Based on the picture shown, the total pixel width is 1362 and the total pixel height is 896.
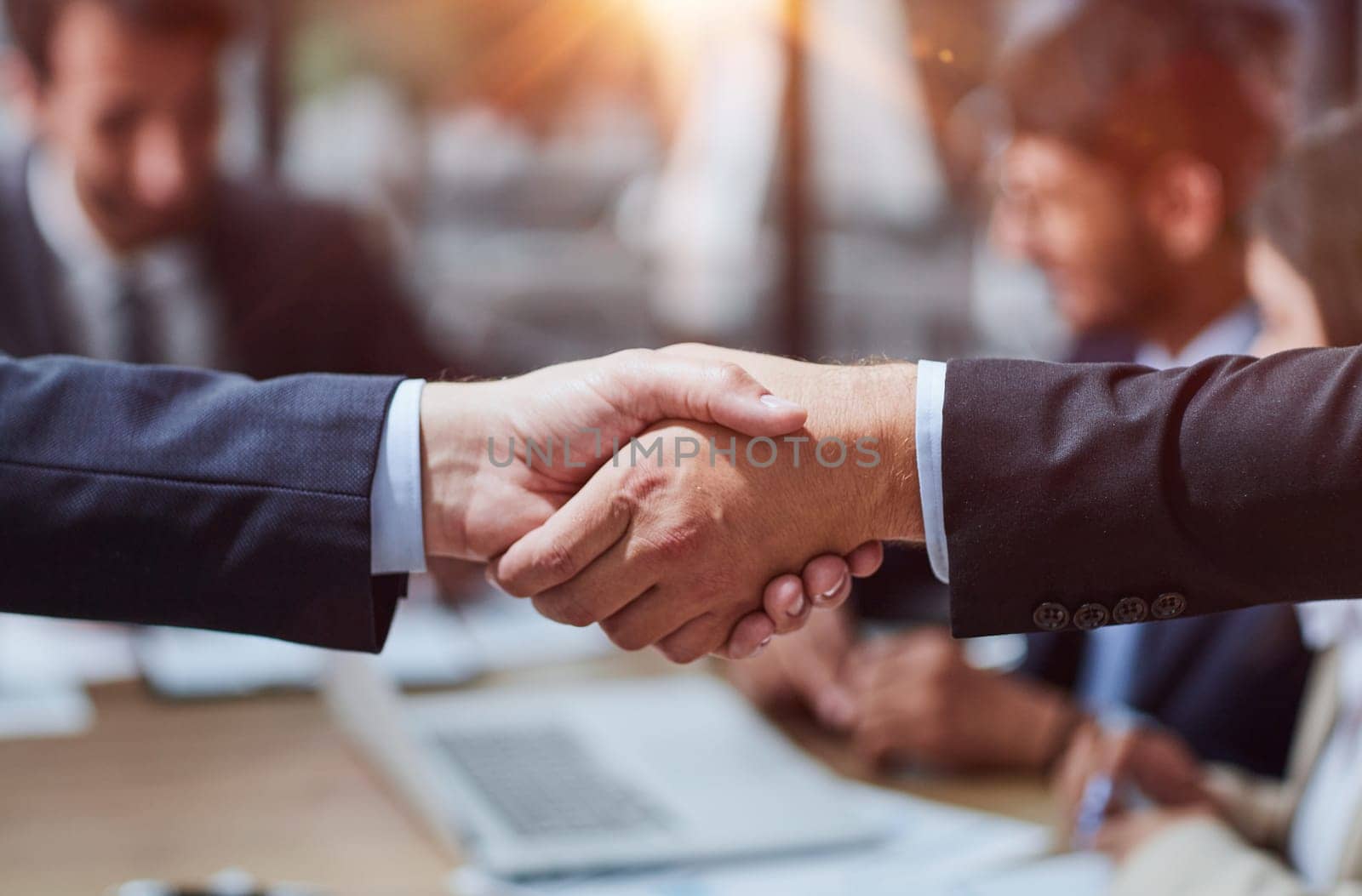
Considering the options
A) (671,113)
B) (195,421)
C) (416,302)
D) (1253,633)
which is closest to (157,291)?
(416,302)

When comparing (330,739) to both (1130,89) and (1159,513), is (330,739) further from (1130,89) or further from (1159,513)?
(1130,89)

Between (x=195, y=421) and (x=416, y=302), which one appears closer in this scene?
(x=195, y=421)

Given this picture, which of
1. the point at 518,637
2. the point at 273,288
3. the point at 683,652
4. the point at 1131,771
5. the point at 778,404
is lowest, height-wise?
the point at 518,637

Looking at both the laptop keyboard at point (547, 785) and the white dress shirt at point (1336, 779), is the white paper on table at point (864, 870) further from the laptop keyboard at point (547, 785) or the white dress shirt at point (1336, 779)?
the white dress shirt at point (1336, 779)

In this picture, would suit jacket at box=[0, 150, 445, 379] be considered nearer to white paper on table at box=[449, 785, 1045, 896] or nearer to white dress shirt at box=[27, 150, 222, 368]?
white dress shirt at box=[27, 150, 222, 368]

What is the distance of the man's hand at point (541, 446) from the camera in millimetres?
969

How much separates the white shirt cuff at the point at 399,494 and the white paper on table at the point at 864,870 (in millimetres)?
293

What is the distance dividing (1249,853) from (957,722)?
1.15 feet

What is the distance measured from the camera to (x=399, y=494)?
0.96m

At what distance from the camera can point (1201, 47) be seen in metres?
1.91

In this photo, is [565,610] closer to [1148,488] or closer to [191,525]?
[191,525]

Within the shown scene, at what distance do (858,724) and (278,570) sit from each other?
0.73 metres

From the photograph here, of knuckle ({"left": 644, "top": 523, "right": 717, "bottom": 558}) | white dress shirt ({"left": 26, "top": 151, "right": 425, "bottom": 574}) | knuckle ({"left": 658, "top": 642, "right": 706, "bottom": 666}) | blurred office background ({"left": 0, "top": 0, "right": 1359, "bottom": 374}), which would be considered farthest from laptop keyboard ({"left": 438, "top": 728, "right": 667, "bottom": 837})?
blurred office background ({"left": 0, "top": 0, "right": 1359, "bottom": 374})

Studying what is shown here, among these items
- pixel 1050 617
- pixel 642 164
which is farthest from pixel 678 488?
pixel 642 164
